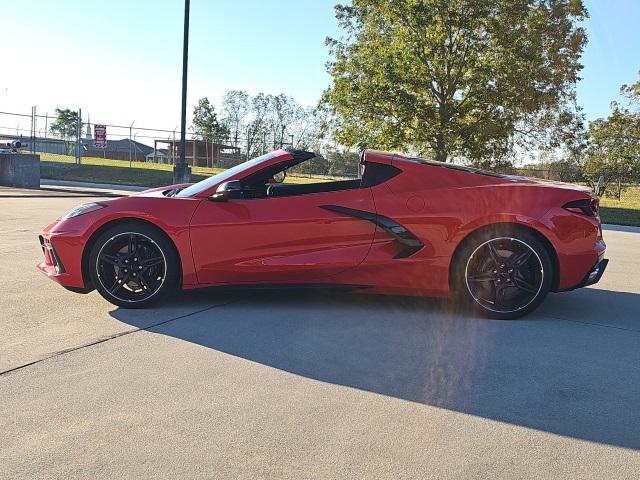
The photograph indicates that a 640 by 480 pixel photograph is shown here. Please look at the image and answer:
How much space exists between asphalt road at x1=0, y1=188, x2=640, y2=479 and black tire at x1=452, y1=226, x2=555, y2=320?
0.16 m

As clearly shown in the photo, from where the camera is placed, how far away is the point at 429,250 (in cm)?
466

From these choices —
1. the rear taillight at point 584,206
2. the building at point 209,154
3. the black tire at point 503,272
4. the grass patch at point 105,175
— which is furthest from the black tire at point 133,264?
the building at point 209,154

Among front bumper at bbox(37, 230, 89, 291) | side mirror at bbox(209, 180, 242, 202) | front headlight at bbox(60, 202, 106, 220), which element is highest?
side mirror at bbox(209, 180, 242, 202)

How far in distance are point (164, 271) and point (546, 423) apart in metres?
3.15

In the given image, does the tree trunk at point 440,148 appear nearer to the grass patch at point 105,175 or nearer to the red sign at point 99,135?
the grass patch at point 105,175

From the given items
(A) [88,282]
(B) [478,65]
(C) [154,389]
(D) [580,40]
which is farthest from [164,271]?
(D) [580,40]

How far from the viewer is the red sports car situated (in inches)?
182

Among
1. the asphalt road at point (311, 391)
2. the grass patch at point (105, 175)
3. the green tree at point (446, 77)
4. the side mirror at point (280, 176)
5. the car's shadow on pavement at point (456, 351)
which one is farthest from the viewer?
the grass patch at point (105, 175)

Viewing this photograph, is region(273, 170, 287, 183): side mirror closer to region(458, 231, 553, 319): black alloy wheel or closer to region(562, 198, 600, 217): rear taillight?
region(458, 231, 553, 319): black alloy wheel

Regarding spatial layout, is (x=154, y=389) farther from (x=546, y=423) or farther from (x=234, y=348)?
(x=546, y=423)

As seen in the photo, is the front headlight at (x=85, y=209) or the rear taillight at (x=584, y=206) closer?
the rear taillight at (x=584, y=206)

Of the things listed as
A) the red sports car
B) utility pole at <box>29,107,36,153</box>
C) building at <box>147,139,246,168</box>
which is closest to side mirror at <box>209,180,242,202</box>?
the red sports car

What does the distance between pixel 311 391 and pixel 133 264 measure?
90.2 inches

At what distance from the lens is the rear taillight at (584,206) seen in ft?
15.2
